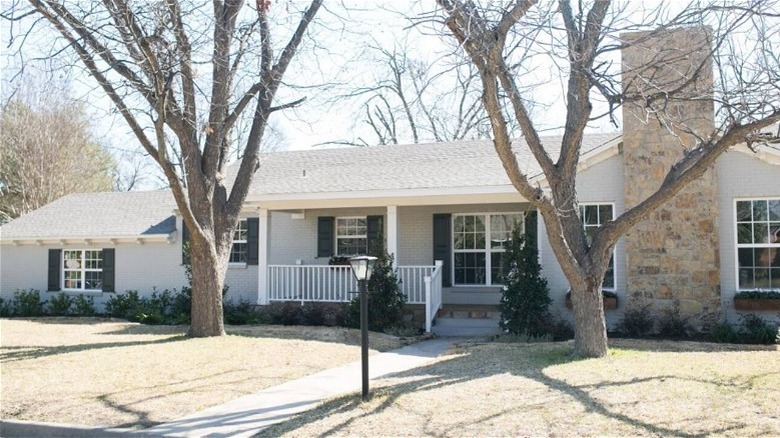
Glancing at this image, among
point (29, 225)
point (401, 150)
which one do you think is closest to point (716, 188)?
point (401, 150)

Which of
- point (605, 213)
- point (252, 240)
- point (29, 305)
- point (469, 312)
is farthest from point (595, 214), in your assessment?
point (29, 305)

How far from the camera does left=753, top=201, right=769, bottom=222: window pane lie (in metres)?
13.9

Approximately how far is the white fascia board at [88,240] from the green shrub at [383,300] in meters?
7.86

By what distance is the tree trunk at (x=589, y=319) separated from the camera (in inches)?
391

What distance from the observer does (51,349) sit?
41.1 feet

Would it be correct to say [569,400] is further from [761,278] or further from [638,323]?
[761,278]

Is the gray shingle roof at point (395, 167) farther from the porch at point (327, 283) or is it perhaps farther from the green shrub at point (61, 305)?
the green shrub at point (61, 305)

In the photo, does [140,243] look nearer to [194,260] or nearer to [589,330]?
[194,260]

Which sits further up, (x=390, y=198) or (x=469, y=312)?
(x=390, y=198)

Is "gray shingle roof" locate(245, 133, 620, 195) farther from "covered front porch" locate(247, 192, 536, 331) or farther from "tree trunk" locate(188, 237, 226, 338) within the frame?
"tree trunk" locate(188, 237, 226, 338)

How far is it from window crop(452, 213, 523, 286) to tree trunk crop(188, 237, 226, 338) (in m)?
6.74

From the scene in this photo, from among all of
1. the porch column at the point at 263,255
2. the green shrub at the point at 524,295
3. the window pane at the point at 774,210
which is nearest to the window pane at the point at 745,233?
the window pane at the point at 774,210

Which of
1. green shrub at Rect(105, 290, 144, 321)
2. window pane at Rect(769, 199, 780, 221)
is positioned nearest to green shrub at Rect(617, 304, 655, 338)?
window pane at Rect(769, 199, 780, 221)

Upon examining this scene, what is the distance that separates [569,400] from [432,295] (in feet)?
26.2
